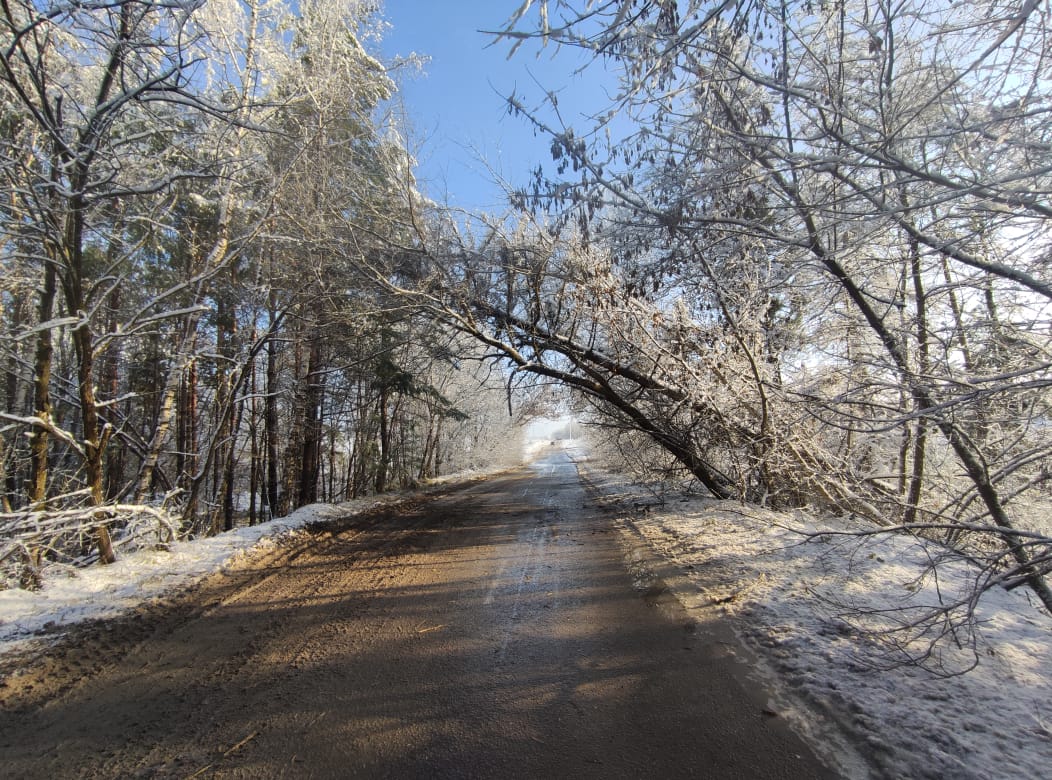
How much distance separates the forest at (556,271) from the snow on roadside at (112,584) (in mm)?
317

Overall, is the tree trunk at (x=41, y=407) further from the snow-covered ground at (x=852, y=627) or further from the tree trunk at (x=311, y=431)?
the tree trunk at (x=311, y=431)

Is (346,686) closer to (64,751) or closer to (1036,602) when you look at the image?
(64,751)

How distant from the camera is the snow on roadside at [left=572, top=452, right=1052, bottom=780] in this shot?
2.10 metres

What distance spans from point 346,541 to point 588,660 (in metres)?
4.99

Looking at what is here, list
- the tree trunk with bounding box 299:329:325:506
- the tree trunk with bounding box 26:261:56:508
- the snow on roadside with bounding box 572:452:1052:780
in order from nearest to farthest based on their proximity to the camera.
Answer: the snow on roadside with bounding box 572:452:1052:780, the tree trunk with bounding box 26:261:56:508, the tree trunk with bounding box 299:329:325:506

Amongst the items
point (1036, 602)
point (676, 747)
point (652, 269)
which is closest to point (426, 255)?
point (652, 269)

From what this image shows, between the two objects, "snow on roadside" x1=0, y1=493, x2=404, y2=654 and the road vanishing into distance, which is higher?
"snow on roadside" x1=0, y1=493, x2=404, y2=654

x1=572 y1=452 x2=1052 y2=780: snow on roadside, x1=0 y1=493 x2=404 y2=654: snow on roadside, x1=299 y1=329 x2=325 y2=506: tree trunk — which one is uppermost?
x1=299 y1=329 x2=325 y2=506: tree trunk

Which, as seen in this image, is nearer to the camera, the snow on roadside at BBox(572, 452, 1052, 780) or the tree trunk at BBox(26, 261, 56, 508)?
the snow on roadside at BBox(572, 452, 1052, 780)

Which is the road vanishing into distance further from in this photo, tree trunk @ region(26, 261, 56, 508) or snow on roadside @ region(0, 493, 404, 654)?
tree trunk @ region(26, 261, 56, 508)

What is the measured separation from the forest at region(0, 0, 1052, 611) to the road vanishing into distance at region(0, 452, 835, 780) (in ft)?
4.70

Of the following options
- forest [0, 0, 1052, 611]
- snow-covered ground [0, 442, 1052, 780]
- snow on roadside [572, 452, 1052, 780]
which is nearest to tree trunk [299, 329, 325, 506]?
forest [0, 0, 1052, 611]

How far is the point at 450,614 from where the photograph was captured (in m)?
3.95

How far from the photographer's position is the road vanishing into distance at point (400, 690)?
2164 mm
